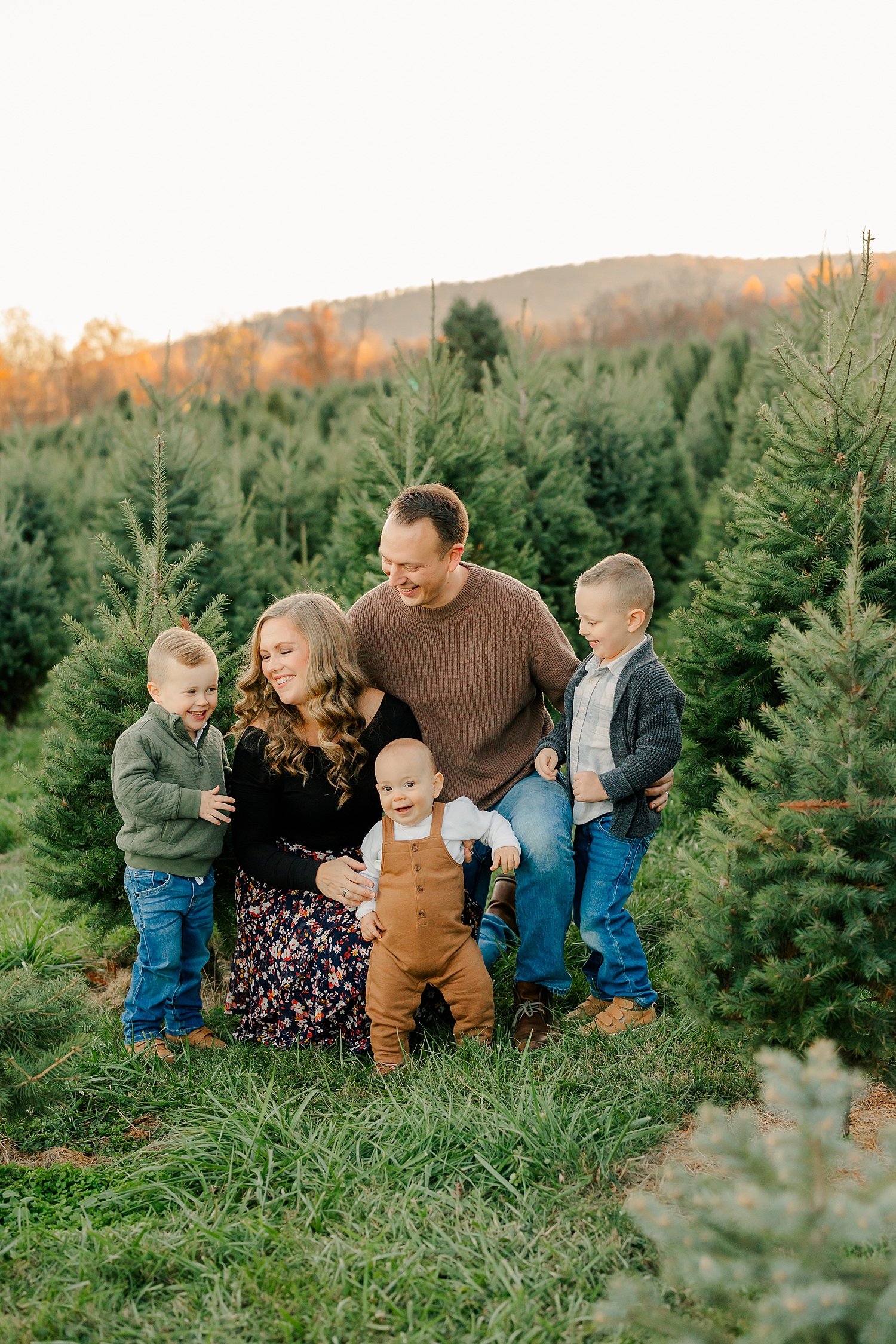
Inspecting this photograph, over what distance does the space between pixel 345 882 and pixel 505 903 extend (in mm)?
1018

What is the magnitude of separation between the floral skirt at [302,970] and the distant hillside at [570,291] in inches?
2520

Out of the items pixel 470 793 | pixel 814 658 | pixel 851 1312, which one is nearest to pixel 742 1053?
pixel 814 658

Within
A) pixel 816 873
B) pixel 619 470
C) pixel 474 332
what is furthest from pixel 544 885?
pixel 474 332

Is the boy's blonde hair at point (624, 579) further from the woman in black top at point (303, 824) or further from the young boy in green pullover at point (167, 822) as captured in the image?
the young boy in green pullover at point (167, 822)

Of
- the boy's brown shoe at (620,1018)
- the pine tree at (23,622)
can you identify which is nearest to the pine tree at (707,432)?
the pine tree at (23,622)

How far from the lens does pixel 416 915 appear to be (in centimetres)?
341

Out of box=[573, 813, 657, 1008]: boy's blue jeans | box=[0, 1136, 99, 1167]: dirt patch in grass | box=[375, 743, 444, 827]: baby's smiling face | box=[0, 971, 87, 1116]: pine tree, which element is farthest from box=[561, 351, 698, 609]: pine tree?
box=[0, 1136, 99, 1167]: dirt patch in grass

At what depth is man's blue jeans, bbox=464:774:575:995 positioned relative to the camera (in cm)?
372

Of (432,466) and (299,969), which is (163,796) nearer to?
(299,969)

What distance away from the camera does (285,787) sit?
380cm

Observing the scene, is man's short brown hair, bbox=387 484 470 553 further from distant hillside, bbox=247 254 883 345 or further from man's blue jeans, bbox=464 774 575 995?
distant hillside, bbox=247 254 883 345

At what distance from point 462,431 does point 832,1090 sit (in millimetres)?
5687

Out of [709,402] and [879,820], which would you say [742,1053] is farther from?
[709,402]

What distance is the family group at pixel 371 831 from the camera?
3.50 m
